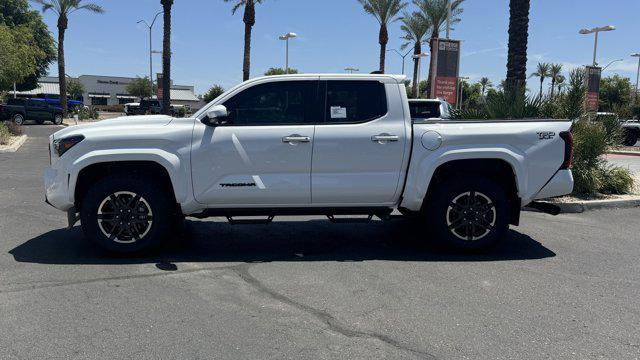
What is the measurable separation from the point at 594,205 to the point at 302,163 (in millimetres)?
5986

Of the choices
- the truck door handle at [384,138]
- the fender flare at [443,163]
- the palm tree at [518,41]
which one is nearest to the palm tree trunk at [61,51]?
the palm tree at [518,41]

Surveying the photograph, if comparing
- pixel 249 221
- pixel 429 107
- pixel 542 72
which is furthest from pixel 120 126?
pixel 542 72

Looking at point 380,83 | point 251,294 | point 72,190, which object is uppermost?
point 380,83

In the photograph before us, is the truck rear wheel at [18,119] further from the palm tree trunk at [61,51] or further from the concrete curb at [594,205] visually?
the concrete curb at [594,205]

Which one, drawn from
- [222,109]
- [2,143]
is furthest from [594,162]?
[2,143]

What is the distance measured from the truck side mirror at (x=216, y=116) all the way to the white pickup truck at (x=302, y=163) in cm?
1

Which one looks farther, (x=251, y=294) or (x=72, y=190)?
(x=72, y=190)

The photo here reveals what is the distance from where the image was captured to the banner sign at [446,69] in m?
15.6

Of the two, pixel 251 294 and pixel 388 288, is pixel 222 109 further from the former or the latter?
pixel 388 288

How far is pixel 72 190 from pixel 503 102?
8053 mm

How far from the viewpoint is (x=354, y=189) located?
227 inches

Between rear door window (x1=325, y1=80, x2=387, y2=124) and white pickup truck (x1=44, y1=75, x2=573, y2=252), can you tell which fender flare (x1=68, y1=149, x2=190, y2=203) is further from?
rear door window (x1=325, y1=80, x2=387, y2=124)

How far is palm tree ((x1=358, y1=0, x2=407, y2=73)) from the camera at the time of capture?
39219 mm

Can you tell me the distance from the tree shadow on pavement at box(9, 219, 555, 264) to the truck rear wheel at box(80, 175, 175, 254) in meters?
0.21
